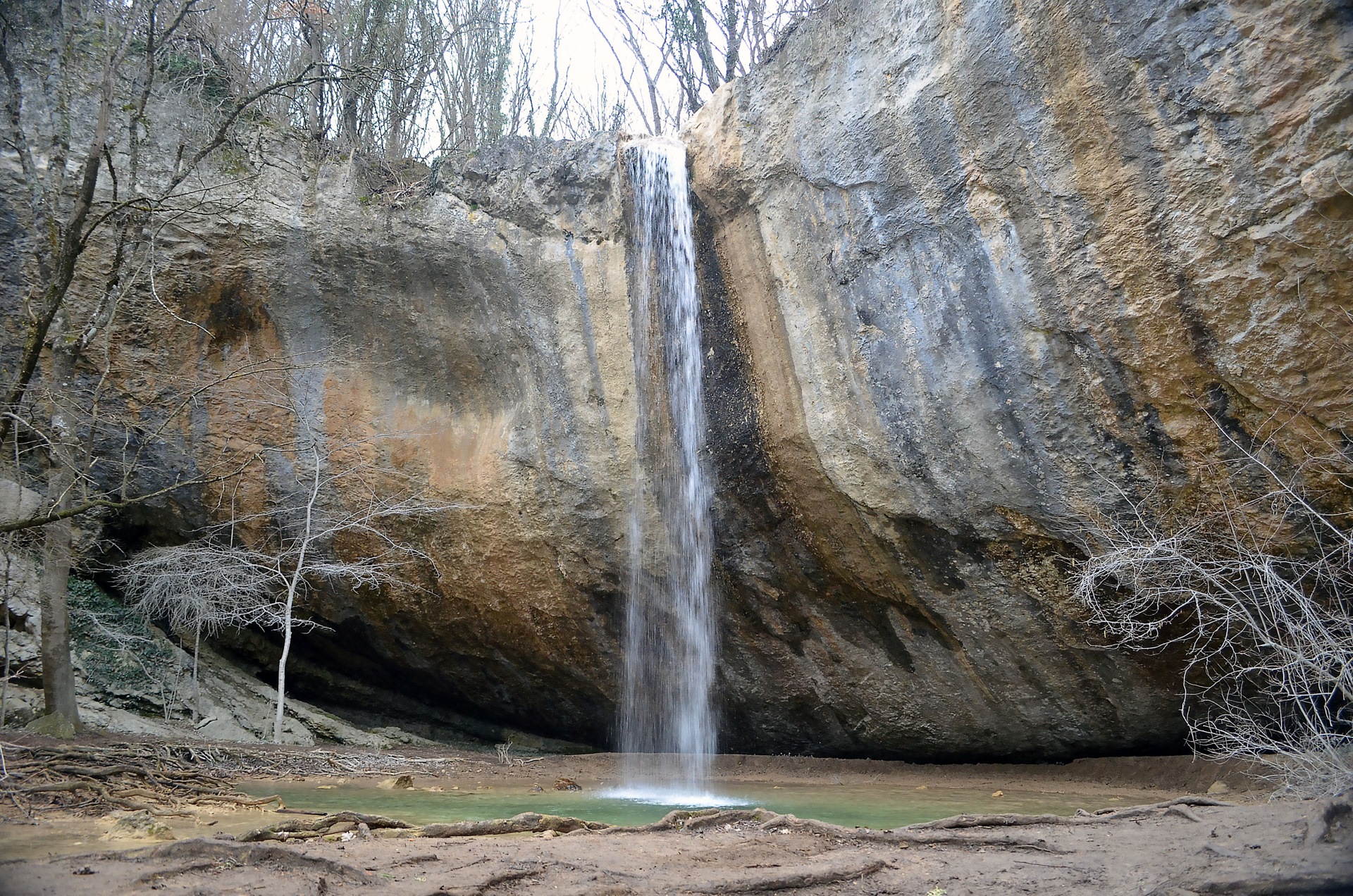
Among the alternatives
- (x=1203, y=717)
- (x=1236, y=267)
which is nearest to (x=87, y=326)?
(x=1236, y=267)

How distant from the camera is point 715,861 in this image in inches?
156

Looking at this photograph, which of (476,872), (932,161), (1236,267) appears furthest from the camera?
(932,161)

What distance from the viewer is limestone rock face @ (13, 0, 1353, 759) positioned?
6188mm

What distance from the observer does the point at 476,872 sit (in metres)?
3.53

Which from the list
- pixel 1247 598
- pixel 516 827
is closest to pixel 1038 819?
pixel 516 827

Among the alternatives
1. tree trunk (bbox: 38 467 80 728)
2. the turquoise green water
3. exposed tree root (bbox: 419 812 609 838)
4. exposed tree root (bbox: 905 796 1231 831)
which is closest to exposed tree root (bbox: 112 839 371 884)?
exposed tree root (bbox: 419 812 609 838)

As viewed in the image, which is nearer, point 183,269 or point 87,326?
point 87,326

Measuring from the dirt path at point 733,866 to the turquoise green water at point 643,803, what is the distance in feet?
4.85

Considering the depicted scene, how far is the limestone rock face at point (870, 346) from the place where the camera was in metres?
6.19

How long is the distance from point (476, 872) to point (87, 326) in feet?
19.7

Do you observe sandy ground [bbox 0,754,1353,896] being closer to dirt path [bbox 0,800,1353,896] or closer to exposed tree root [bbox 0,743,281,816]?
dirt path [bbox 0,800,1353,896]

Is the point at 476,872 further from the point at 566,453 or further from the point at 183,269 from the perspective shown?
the point at 183,269

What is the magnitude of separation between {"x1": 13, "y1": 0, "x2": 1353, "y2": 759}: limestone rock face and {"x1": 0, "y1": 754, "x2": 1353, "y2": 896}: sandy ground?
3203 millimetres

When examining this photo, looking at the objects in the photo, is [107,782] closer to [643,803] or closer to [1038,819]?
[643,803]
